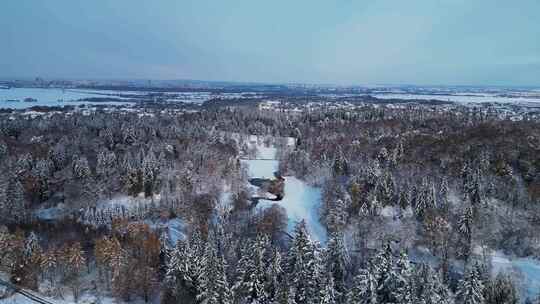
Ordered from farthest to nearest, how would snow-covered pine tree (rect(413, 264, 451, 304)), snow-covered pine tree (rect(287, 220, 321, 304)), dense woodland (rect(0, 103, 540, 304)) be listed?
dense woodland (rect(0, 103, 540, 304))
snow-covered pine tree (rect(287, 220, 321, 304))
snow-covered pine tree (rect(413, 264, 451, 304))

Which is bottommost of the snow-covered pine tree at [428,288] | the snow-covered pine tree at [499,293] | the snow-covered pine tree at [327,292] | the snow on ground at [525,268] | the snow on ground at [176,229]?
the snow on ground at [176,229]

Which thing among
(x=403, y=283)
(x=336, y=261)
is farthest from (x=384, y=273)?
(x=336, y=261)

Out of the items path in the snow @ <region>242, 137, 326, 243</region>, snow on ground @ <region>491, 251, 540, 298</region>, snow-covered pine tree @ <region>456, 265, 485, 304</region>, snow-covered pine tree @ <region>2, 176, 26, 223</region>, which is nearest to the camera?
snow-covered pine tree @ <region>456, 265, 485, 304</region>

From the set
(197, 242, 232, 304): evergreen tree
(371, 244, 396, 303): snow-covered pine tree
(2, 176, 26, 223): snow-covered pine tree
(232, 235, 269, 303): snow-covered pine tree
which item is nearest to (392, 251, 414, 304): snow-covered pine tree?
(371, 244, 396, 303): snow-covered pine tree

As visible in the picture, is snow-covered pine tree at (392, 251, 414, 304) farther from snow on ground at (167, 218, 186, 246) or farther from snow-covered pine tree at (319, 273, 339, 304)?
snow on ground at (167, 218, 186, 246)

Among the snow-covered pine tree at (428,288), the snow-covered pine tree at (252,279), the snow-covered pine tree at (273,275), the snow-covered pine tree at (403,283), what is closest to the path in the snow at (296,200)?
the snow-covered pine tree at (273,275)

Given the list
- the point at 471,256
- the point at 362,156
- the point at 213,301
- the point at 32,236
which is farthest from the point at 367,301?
the point at 362,156

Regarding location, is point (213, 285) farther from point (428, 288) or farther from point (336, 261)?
point (428, 288)

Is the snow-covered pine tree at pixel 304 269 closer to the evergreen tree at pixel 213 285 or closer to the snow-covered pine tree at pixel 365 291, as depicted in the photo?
the snow-covered pine tree at pixel 365 291
